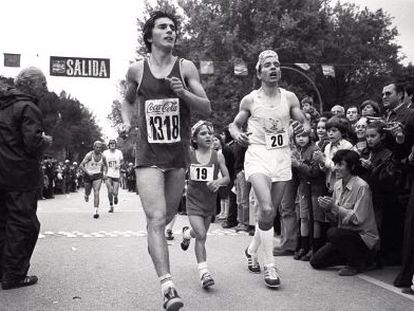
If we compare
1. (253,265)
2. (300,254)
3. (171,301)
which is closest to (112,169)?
(300,254)

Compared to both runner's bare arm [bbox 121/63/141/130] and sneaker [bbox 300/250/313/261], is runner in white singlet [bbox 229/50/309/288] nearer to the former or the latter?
runner's bare arm [bbox 121/63/141/130]

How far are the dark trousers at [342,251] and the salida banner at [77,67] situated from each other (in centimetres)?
2014

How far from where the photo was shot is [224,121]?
35.0 metres

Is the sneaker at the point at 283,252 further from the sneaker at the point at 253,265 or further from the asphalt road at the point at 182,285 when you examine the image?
the sneaker at the point at 253,265

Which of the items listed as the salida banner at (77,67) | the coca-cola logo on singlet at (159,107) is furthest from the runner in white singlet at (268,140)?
the salida banner at (77,67)

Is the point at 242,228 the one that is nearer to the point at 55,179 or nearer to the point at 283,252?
the point at 283,252

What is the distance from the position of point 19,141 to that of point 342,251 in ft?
11.9

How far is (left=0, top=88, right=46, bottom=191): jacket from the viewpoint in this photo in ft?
18.0

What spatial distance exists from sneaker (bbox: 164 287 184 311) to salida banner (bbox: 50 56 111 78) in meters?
22.1

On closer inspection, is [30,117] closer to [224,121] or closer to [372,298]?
[372,298]

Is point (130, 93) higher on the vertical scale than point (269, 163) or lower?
higher

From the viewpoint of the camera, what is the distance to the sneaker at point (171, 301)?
393cm

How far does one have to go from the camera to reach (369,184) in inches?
254

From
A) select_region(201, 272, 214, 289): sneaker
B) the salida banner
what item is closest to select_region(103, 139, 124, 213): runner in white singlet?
the salida banner
